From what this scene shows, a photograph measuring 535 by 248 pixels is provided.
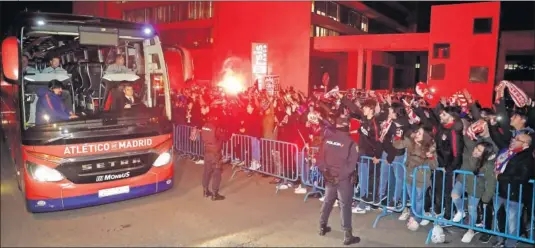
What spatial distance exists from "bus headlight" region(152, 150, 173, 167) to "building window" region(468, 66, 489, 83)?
16.8 metres

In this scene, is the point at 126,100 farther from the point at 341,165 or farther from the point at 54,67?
the point at 341,165

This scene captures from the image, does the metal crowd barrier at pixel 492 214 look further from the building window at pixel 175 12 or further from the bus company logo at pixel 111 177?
the building window at pixel 175 12

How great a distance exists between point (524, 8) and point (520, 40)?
12.2 metres

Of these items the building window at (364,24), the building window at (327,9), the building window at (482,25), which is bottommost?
the building window at (482,25)

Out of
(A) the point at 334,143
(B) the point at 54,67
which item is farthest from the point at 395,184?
(B) the point at 54,67

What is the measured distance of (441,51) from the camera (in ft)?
65.9

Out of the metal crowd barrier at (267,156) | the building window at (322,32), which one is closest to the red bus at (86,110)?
the metal crowd barrier at (267,156)

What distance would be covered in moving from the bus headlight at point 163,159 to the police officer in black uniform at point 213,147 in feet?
2.65

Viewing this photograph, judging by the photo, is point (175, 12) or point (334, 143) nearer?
point (334, 143)

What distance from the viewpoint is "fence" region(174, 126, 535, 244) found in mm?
5898

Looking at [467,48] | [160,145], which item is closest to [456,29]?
[467,48]

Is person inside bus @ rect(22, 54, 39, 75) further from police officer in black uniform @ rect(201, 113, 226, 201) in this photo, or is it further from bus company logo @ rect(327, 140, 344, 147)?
bus company logo @ rect(327, 140, 344, 147)

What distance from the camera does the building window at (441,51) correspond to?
1998 cm

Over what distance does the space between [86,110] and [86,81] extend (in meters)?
0.77
